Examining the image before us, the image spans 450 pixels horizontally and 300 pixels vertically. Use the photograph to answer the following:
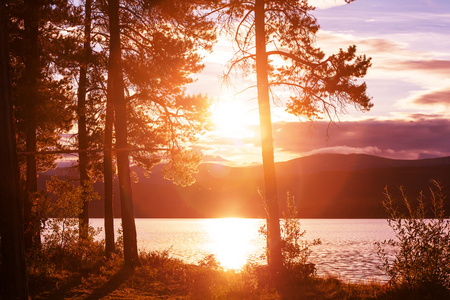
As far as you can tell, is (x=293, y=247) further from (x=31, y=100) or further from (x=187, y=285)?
(x=31, y=100)

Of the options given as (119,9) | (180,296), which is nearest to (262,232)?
(180,296)

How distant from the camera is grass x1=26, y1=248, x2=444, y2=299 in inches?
486

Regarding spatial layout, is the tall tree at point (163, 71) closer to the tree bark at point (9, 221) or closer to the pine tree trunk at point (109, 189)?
the pine tree trunk at point (109, 189)

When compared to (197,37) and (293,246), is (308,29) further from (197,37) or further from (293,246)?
(293,246)

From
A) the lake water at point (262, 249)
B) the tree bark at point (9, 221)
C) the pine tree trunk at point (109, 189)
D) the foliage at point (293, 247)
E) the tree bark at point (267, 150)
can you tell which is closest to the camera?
the tree bark at point (9, 221)

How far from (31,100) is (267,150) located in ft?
31.1

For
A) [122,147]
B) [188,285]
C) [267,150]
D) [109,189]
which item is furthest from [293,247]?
[109,189]

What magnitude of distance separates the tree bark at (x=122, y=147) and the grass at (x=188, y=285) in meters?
0.88

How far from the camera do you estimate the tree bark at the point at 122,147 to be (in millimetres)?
17672

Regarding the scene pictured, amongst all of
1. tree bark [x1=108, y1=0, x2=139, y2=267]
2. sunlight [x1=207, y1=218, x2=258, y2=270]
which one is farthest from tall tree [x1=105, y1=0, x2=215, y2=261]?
sunlight [x1=207, y1=218, x2=258, y2=270]

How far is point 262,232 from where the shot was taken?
14.8 meters

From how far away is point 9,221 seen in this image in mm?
9805

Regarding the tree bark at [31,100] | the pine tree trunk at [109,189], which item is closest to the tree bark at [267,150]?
the pine tree trunk at [109,189]

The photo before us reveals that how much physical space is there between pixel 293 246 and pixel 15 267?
26.4 feet
